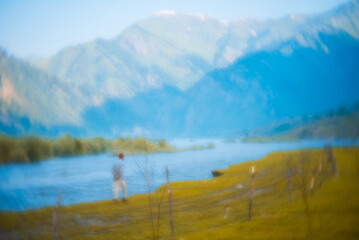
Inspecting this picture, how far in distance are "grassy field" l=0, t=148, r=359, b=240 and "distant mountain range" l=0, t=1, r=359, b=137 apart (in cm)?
279

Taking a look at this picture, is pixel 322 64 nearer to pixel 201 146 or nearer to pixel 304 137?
pixel 304 137

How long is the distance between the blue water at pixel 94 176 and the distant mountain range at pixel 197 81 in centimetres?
186

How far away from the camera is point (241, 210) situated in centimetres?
1473

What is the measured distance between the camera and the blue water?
18.6m

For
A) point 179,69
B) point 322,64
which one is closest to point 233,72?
point 179,69

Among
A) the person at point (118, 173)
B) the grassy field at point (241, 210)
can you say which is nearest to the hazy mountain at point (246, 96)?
the grassy field at point (241, 210)

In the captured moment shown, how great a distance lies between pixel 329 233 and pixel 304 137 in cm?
505

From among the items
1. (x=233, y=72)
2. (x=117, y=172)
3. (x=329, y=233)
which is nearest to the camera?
(x=329, y=233)

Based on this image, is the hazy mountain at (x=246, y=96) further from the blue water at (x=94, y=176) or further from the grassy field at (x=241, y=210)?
the grassy field at (x=241, y=210)

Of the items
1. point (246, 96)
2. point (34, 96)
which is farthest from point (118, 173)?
point (34, 96)

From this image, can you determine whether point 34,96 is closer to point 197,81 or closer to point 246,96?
point 197,81

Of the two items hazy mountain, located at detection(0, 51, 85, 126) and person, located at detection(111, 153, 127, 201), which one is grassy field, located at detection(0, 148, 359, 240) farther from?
hazy mountain, located at detection(0, 51, 85, 126)

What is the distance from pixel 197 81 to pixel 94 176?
10.2 metres

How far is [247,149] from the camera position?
21.8 metres
